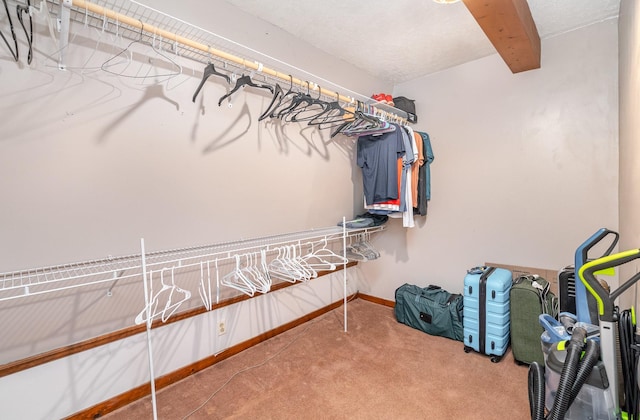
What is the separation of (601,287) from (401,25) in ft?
6.77

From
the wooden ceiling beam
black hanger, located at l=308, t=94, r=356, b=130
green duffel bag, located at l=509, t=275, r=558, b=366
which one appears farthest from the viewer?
black hanger, located at l=308, t=94, r=356, b=130

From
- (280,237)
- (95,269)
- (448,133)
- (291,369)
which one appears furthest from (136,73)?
(448,133)

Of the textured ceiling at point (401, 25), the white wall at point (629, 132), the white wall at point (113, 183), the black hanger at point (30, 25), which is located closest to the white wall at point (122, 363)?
the white wall at point (113, 183)

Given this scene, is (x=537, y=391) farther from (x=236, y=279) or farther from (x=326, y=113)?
(x=326, y=113)

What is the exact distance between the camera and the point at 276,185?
2434mm

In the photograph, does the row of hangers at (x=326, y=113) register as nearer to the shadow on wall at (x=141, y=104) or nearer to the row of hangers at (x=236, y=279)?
the shadow on wall at (x=141, y=104)

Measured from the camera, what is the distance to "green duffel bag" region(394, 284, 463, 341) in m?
2.50

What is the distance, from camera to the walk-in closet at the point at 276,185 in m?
1.44

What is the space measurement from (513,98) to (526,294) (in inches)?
64.0

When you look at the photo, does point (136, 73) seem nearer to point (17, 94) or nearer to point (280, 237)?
point (17, 94)

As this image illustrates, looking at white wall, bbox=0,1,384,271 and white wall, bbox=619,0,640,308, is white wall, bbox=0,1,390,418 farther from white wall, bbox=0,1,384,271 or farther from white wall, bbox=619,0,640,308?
white wall, bbox=619,0,640,308

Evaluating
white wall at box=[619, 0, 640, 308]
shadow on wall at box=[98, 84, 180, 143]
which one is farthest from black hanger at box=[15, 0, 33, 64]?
white wall at box=[619, 0, 640, 308]

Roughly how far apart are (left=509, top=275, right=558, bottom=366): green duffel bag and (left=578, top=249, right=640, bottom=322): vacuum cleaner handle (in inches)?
47.9

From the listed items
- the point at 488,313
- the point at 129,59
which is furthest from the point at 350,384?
the point at 129,59
